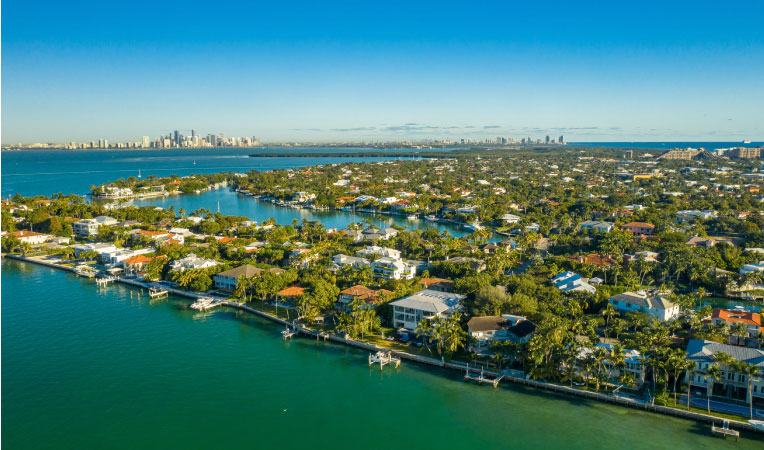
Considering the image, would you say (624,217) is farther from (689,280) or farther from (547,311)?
(547,311)

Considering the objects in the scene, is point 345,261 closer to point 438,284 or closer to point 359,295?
point 438,284

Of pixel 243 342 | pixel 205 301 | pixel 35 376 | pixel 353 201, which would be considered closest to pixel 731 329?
pixel 243 342

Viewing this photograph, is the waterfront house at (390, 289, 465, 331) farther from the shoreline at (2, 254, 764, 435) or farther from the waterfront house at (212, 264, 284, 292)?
the waterfront house at (212, 264, 284, 292)

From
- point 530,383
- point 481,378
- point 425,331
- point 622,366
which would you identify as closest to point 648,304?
point 622,366

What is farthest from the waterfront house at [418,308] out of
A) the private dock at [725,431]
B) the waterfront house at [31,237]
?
the waterfront house at [31,237]

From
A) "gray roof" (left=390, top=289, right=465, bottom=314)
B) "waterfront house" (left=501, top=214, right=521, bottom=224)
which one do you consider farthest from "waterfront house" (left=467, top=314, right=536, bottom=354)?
"waterfront house" (left=501, top=214, right=521, bottom=224)
